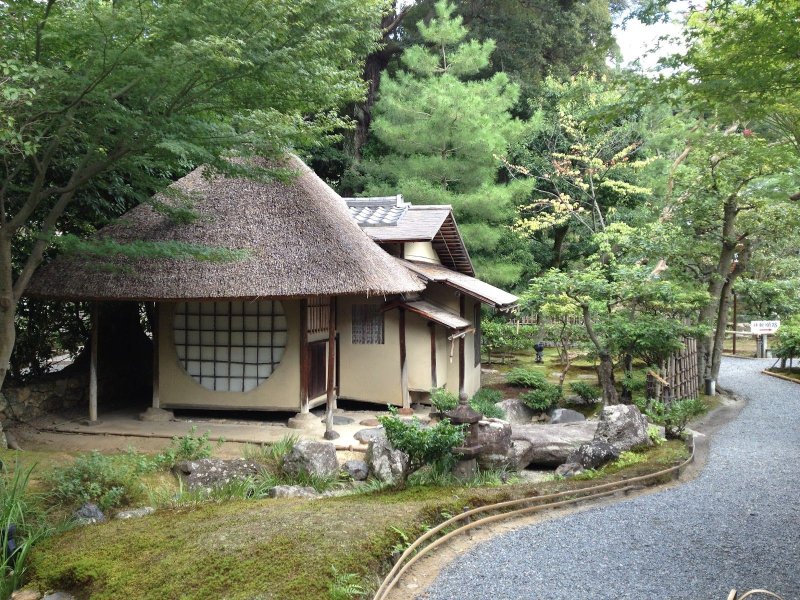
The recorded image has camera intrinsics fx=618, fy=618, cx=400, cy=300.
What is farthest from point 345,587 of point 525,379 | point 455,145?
point 455,145

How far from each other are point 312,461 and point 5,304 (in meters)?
4.09

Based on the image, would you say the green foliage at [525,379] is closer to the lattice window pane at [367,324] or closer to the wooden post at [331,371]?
the lattice window pane at [367,324]

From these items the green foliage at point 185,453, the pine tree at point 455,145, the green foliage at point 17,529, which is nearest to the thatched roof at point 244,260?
the green foliage at point 185,453

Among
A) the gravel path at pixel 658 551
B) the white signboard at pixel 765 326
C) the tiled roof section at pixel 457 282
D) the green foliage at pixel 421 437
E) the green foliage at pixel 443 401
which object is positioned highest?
the tiled roof section at pixel 457 282

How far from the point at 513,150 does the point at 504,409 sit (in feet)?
39.7

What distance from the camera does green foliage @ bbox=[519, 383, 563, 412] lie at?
42.7ft

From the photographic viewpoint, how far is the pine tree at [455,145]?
17266 mm

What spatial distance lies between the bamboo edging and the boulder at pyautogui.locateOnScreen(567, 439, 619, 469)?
76cm

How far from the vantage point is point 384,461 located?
308 inches

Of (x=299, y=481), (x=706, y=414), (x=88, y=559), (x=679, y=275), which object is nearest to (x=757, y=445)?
(x=706, y=414)

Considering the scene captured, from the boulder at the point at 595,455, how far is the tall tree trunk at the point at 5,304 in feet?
23.4

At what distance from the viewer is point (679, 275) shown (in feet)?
47.6

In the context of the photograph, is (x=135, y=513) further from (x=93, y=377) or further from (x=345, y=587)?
(x=93, y=377)

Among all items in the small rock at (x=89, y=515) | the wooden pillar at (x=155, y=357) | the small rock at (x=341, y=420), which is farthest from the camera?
the wooden pillar at (x=155, y=357)
